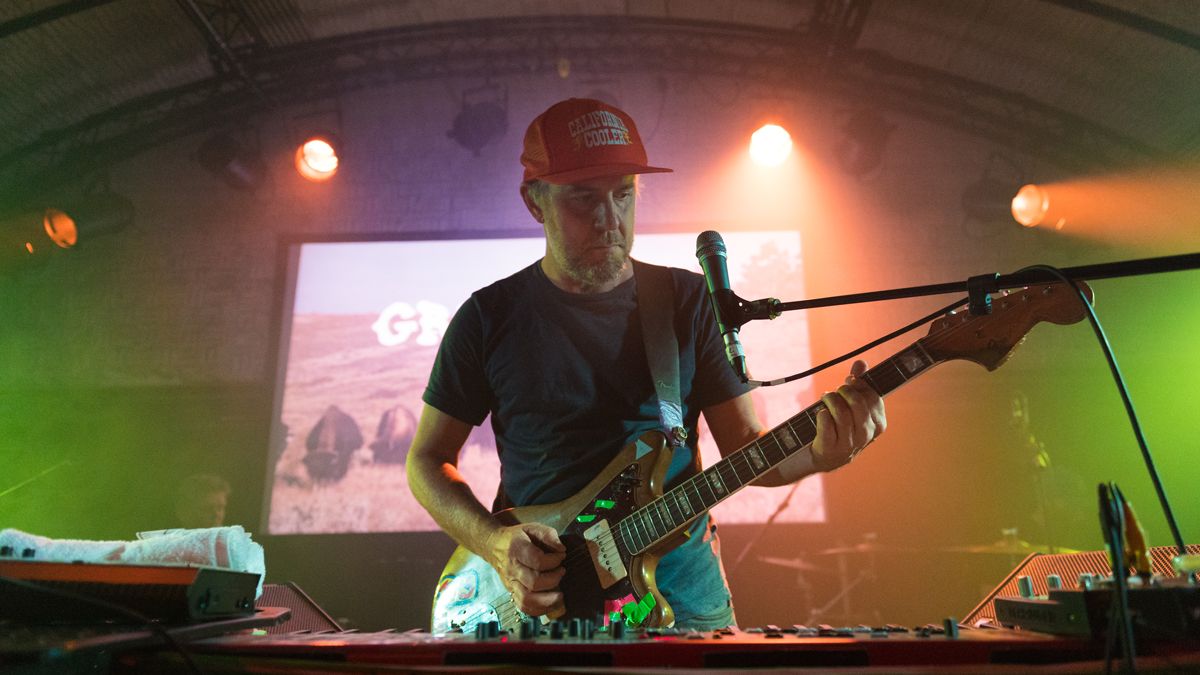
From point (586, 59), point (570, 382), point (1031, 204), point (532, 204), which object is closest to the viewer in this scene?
point (570, 382)

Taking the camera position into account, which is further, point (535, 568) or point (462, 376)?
point (462, 376)

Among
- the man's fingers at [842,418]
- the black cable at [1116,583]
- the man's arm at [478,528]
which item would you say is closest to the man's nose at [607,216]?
the man's arm at [478,528]

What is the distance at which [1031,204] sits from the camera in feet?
19.8

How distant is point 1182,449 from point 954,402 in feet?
6.22

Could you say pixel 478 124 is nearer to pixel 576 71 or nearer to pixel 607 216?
pixel 576 71

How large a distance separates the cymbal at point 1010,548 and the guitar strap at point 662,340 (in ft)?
11.5

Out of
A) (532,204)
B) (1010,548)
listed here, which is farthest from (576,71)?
(1010,548)

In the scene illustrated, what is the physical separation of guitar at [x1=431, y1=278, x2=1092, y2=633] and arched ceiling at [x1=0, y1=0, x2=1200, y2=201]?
14.9ft

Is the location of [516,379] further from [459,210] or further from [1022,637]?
[459,210]

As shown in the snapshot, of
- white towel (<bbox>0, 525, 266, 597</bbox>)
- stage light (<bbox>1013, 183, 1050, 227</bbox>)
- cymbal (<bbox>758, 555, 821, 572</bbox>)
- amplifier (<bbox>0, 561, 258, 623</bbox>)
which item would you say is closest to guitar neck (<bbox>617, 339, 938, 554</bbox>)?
white towel (<bbox>0, 525, 266, 597</bbox>)

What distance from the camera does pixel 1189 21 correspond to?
5098 mm

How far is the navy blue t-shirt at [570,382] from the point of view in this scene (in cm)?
231

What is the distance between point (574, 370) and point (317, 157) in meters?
4.82

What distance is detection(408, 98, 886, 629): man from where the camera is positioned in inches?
89.7
